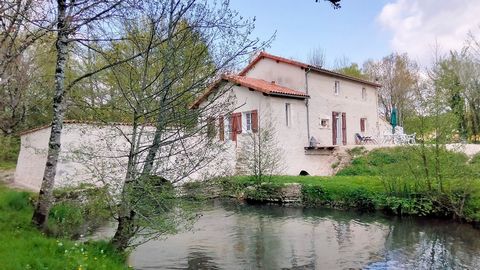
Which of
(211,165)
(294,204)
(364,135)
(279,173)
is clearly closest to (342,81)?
(364,135)

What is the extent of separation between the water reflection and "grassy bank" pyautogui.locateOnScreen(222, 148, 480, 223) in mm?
565

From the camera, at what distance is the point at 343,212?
45.4ft

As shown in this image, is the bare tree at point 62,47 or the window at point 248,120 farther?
the window at point 248,120

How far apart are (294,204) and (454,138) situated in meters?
6.07

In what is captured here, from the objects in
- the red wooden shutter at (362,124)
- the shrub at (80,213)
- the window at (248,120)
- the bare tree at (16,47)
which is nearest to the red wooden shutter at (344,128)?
the red wooden shutter at (362,124)

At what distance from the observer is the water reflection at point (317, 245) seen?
26.8 ft

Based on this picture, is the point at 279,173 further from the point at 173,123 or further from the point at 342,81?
the point at 173,123

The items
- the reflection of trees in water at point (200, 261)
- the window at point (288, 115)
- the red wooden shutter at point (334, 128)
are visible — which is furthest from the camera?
the red wooden shutter at point (334, 128)

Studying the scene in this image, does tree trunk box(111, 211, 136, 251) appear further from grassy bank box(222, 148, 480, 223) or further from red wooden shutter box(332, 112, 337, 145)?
red wooden shutter box(332, 112, 337, 145)

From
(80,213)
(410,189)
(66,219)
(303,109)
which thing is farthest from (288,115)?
(80,213)

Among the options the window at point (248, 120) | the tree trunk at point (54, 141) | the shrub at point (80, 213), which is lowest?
the shrub at point (80, 213)

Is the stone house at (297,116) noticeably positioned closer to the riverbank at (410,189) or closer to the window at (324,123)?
the window at (324,123)

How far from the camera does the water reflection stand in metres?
8.16

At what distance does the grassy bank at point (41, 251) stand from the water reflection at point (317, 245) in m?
1.82
